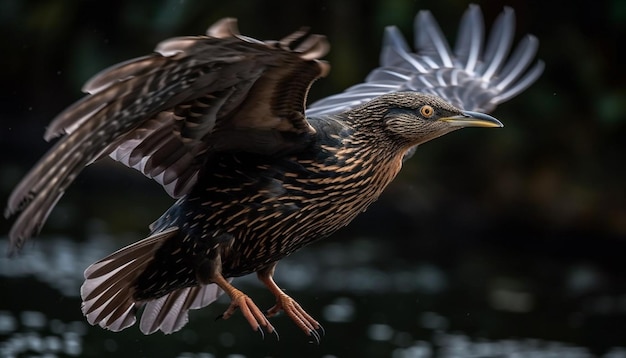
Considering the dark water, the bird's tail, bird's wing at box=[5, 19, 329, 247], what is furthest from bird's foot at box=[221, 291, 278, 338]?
the dark water

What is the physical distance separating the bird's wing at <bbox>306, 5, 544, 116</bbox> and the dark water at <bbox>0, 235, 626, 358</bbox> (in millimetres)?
1311

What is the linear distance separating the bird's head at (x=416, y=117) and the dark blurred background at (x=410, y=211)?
5.56ft

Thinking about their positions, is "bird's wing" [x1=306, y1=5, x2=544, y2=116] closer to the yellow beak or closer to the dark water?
the yellow beak

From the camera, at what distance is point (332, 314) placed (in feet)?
24.2

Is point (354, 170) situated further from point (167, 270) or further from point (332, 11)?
point (332, 11)

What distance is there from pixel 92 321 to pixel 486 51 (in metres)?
2.68

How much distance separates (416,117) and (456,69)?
145 cm

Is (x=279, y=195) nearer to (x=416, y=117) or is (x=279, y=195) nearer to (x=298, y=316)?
(x=298, y=316)

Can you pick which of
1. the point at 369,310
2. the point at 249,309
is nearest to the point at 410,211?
the point at 369,310

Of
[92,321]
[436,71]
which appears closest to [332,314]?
[436,71]

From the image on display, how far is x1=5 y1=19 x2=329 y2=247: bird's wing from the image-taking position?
13.7 ft

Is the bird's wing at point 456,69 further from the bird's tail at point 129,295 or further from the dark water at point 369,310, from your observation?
the dark water at point 369,310

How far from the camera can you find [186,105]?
15.3 ft

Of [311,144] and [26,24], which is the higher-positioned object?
[311,144]
